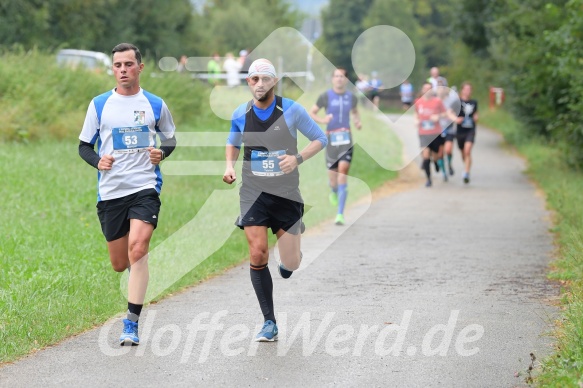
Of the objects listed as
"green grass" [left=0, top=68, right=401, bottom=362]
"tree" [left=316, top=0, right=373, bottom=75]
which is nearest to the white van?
"green grass" [left=0, top=68, right=401, bottom=362]

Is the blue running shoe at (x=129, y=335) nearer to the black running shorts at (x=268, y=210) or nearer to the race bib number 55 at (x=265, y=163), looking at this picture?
the black running shorts at (x=268, y=210)

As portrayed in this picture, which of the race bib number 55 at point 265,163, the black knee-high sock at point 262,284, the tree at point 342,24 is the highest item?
the race bib number 55 at point 265,163

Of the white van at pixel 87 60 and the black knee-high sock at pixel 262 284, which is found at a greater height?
the white van at pixel 87 60

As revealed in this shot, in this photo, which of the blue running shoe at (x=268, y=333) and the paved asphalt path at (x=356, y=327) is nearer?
the paved asphalt path at (x=356, y=327)

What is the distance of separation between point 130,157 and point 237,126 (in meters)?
0.79

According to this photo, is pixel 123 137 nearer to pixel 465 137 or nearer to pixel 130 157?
pixel 130 157

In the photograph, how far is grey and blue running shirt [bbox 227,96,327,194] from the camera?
25.4 feet

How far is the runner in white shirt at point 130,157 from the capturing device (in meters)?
7.62

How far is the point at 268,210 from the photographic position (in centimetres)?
786

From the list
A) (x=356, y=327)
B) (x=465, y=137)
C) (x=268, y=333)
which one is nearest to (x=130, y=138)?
(x=268, y=333)

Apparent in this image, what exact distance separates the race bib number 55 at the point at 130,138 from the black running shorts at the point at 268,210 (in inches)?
30.9

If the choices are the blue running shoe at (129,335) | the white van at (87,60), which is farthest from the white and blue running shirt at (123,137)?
the white van at (87,60)

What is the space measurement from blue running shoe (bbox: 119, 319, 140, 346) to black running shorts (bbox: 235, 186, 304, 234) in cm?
104

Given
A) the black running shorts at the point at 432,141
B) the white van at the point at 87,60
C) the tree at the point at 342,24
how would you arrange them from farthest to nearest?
the tree at the point at 342,24 < the white van at the point at 87,60 < the black running shorts at the point at 432,141
